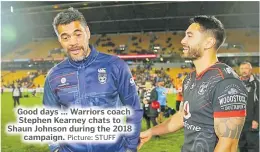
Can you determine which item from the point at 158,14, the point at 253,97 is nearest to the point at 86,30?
the point at 158,14

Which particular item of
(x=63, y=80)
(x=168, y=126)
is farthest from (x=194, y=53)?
(x=63, y=80)

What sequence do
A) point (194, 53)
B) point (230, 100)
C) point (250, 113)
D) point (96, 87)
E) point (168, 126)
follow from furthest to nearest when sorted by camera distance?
point (250, 113)
point (96, 87)
point (168, 126)
point (194, 53)
point (230, 100)

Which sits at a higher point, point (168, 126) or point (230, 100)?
point (230, 100)

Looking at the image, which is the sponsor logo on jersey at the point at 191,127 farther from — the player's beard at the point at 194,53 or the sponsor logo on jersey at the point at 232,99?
the player's beard at the point at 194,53

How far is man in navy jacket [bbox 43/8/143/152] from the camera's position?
2064 mm

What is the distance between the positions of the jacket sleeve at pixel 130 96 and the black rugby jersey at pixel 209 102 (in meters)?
0.49

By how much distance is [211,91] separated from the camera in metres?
1.47

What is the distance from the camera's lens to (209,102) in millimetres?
1471

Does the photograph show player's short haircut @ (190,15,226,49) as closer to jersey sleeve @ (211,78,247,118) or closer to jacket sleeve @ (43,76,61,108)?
jersey sleeve @ (211,78,247,118)

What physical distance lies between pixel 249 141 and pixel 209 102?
6.20 ft

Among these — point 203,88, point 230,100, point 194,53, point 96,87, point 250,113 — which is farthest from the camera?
point 250,113

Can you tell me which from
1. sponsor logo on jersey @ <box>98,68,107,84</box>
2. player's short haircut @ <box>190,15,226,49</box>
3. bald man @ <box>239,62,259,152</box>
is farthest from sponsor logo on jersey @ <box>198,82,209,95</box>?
bald man @ <box>239,62,259,152</box>

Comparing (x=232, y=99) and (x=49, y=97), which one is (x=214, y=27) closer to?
(x=232, y=99)

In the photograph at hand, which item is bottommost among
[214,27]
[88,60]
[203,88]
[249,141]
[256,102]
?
[249,141]
